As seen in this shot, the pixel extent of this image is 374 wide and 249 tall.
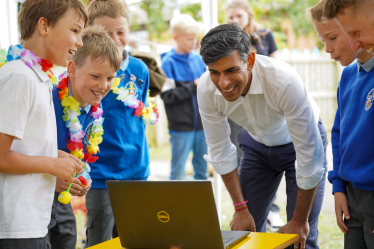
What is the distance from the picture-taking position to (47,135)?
1.65 m

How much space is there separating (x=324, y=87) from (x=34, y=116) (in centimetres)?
855

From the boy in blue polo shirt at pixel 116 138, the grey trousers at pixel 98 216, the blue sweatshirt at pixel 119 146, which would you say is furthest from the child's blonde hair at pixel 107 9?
the grey trousers at pixel 98 216

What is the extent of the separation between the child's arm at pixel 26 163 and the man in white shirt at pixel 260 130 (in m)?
0.83

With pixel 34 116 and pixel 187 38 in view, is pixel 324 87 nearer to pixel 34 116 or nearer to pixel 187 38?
pixel 187 38

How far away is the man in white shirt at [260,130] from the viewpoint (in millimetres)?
1979

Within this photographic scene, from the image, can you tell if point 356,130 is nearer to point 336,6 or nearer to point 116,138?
point 336,6

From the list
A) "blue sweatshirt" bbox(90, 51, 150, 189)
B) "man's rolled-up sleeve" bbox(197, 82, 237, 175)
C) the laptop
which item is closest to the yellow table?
the laptop

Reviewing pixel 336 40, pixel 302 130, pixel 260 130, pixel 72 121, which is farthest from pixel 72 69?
pixel 336 40

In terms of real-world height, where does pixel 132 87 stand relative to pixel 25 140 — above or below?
above

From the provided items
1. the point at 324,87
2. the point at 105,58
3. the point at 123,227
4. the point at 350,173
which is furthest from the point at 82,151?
the point at 324,87

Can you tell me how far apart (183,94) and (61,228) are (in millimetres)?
2514

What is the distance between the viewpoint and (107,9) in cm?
248

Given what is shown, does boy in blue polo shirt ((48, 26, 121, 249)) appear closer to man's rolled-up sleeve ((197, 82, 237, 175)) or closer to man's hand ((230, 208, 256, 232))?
man's rolled-up sleeve ((197, 82, 237, 175))

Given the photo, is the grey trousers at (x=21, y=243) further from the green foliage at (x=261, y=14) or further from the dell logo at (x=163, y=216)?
the green foliage at (x=261, y=14)
